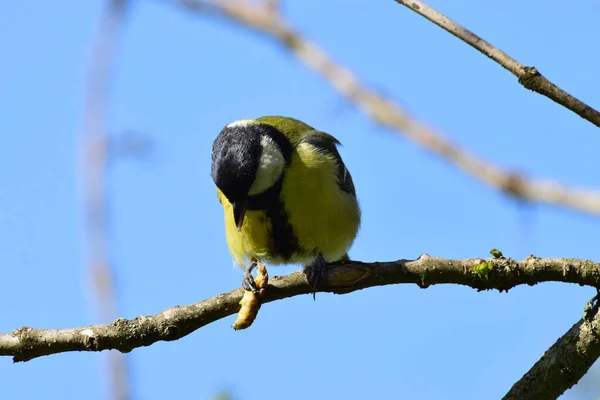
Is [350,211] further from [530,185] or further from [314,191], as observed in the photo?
[530,185]

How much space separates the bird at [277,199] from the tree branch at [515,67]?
1.73 m

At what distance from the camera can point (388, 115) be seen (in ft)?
9.45

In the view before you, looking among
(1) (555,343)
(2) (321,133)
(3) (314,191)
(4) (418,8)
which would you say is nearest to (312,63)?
(3) (314,191)

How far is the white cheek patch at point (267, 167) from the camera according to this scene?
11.3 feet

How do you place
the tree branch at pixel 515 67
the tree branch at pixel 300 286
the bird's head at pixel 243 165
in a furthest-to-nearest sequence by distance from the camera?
the bird's head at pixel 243 165 → the tree branch at pixel 300 286 → the tree branch at pixel 515 67

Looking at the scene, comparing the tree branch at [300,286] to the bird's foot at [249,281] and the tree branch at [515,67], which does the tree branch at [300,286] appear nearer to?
the bird's foot at [249,281]

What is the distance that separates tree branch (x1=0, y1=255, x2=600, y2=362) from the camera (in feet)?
7.02

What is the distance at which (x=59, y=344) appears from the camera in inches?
85.0

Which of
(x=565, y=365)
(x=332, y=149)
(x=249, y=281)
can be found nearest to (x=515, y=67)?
(x=565, y=365)

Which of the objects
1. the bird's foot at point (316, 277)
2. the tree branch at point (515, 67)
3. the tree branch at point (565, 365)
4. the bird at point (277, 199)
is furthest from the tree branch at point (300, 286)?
the bird at point (277, 199)

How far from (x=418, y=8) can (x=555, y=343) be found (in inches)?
44.9

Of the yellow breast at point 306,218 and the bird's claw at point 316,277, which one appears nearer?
the bird's claw at point 316,277

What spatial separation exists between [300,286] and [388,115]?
83 cm

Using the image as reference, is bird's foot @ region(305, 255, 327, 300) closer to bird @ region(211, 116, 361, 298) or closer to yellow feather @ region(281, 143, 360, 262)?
bird @ region(211, 116, 361, 298)
